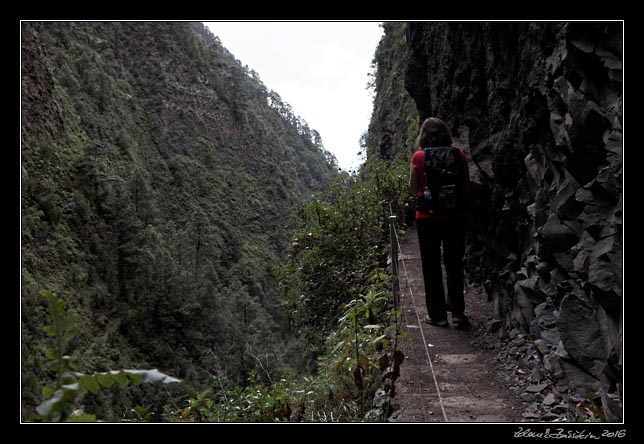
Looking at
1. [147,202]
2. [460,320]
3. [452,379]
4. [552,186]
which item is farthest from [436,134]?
[147,202]

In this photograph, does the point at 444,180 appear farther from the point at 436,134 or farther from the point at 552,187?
the point at 552,187

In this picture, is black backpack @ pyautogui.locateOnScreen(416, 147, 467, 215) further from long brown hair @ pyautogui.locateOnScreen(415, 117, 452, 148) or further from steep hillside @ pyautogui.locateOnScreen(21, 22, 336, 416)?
steep hillside @ pyautogui.locateOnScreen(21, 22, 336, 416)

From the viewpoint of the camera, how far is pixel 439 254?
442 cm

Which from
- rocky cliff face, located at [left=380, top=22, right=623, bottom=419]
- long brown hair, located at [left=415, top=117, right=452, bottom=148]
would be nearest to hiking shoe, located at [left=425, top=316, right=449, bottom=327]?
rocky cliff face, located at [left=380, top=22, right=623, bottom=419]

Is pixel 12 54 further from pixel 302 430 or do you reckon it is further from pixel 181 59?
pixel 181 59

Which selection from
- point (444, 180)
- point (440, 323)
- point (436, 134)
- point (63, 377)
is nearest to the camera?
point (63, 377)

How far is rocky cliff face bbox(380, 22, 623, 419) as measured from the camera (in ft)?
8.41

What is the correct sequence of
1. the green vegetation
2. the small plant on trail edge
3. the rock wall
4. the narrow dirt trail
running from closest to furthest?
the small plant on trail edge, the rock wall, the narrow dirt trail, the green vegetation

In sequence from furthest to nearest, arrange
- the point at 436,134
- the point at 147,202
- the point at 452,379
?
the point at 147,202, the point at 436,134, the point at 452,379

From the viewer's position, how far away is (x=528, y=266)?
3904 mm

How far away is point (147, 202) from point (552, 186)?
138 feet

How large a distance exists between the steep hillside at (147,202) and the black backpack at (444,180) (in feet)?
23.2

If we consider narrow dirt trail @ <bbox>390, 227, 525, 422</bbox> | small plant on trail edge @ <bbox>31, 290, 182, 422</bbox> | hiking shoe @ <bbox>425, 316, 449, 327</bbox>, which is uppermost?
small plant on trail edge @ <bbox>31, 290, 182, 422</bbox>

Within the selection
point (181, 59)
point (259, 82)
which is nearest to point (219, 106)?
point (181, 59)
